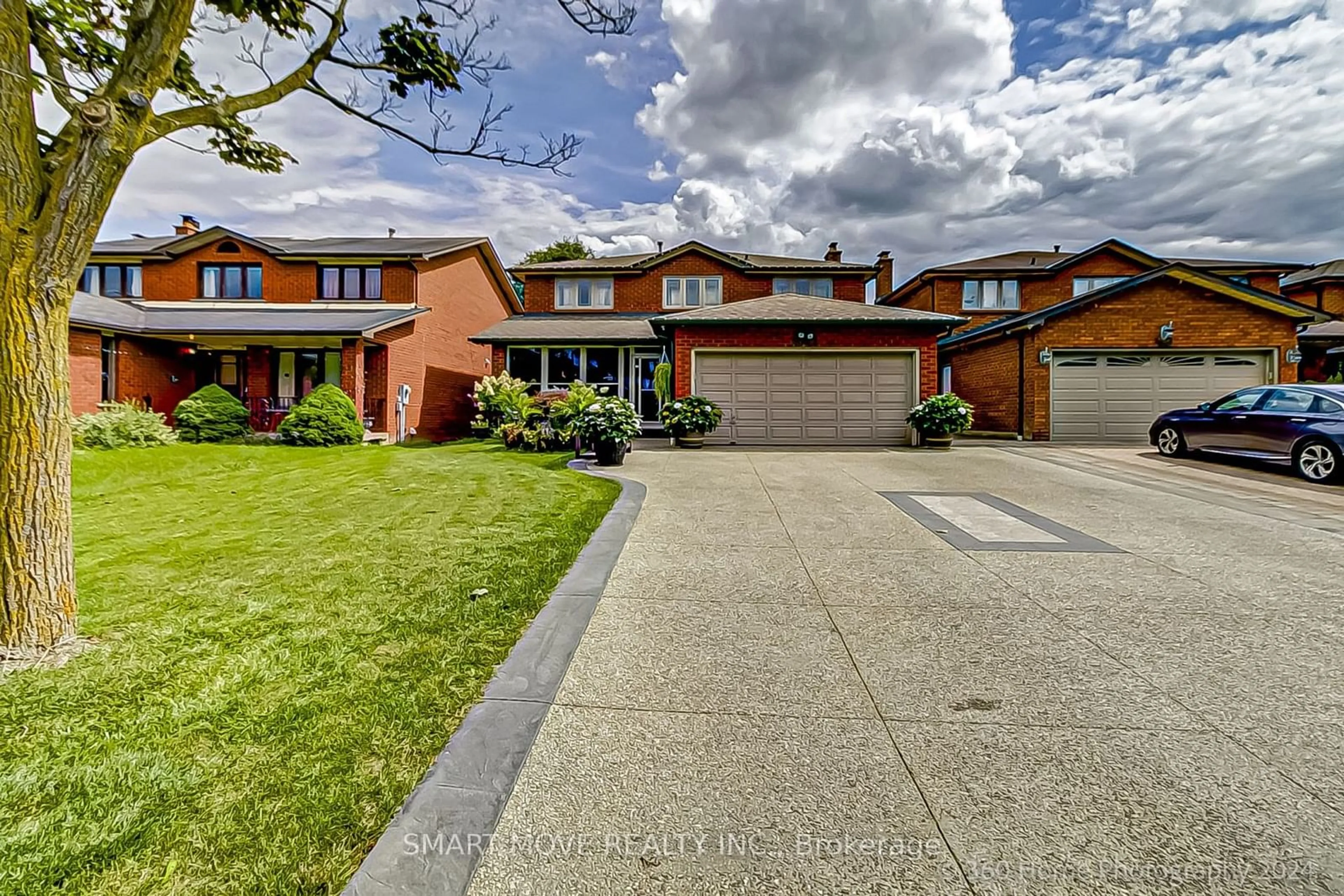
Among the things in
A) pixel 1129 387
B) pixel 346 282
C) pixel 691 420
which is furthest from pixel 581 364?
pixel 1129 387

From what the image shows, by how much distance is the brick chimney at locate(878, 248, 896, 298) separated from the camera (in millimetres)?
28031

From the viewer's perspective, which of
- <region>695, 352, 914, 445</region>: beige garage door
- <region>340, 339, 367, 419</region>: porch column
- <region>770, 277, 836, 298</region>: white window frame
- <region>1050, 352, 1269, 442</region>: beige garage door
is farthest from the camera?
<region>770, 277, 836, 298</region>: white window frame

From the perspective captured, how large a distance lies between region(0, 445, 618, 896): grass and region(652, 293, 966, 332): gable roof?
9.34 m

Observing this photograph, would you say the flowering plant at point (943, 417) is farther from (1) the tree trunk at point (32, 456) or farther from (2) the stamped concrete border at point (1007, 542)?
(1) the tree trunk at point (32, 456)

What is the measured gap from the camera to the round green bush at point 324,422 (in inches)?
570

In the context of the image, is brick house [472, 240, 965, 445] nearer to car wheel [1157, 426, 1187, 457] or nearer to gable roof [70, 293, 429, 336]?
car wheel [1157, 426, 1187, 457]

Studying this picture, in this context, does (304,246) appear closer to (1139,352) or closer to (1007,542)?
(1007,542)

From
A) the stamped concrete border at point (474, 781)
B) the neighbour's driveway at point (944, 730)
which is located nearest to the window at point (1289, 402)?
the neighbour's driveway at point (944, 730)

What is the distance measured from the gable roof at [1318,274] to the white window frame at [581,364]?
3186 centimetres

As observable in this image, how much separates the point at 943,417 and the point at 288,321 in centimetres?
1854

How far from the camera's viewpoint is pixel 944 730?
262 centimetres

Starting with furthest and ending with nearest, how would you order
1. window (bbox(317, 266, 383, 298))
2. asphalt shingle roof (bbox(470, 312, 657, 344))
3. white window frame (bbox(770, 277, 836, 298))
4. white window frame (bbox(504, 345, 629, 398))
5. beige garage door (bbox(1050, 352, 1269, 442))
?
white window frame (bbox(770, 277, 836, 298)) < window (bbox(317, 266, 383, 298)) < white window frame (bbox(504, 345, 629, 398)) < asphalt shingle roof (bbox(470, 312, 657, 344)) < beige garage door (bbox(1050, 352, 1269, 442))

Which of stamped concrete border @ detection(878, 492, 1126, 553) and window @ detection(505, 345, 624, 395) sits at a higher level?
window @ detection(505, 345, 624, 395)

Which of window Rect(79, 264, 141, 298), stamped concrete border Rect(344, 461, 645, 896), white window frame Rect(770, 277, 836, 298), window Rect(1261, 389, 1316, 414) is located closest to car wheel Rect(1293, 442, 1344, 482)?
window Rect(1261, 389, 1316, 414)
